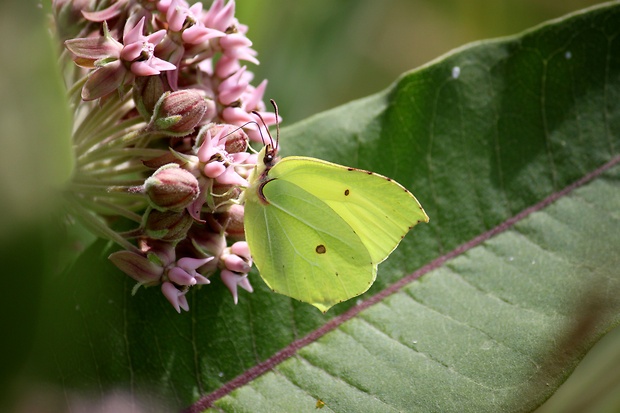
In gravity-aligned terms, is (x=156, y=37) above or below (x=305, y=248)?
above

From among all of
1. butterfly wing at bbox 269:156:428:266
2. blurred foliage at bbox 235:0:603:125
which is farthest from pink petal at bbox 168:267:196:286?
blurred foliage at bbox 235:0:603:125

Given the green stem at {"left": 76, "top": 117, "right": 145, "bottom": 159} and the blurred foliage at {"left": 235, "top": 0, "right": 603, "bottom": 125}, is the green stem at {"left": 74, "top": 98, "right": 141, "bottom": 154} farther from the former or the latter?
the blurred foliage at {"left": 235, "top": 0, "right": 603, "bottom": 125}

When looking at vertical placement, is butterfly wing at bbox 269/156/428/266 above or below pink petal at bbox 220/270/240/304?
above

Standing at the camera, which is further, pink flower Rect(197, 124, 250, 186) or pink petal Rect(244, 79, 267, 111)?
pink petal Rect(244, 79, 267, 111)

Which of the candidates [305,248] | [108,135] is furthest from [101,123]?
[305,248]

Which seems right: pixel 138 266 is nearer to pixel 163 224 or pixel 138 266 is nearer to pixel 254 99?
pixel 163 224

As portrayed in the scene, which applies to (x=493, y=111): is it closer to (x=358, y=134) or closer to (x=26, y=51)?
(x=358, y=134)
